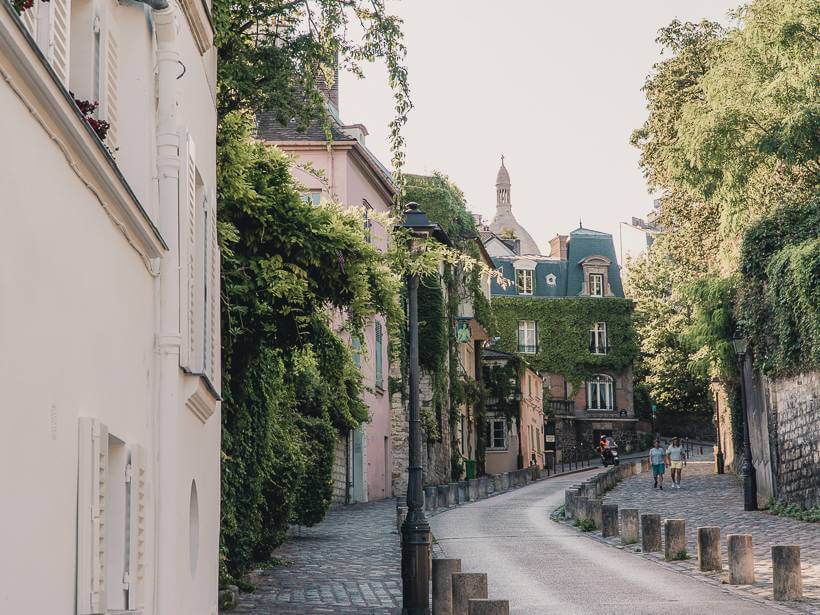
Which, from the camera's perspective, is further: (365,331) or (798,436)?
(365,331)

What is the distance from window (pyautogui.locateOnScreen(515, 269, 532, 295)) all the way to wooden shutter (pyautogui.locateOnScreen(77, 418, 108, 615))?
244 feet

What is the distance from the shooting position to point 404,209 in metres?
15.7

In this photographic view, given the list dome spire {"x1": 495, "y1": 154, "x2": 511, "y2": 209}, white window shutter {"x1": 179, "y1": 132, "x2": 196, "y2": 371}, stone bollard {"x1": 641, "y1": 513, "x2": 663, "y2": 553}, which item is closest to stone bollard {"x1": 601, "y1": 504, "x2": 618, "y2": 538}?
stone bollard {"x1": 641, "y1": 513, "x2": 663, "y2": 553}

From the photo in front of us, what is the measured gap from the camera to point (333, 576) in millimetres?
17156

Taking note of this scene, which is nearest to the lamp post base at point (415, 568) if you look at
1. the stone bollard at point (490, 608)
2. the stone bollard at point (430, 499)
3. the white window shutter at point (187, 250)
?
the stone bollard at point (490, 608)

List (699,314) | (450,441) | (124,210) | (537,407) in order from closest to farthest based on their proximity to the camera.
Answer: (124,210), (699,314), (450,441), (537,407)

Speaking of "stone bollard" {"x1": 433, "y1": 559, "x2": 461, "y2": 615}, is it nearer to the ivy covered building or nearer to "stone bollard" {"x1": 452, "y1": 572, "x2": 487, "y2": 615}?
"stone bollard" {"x1": 452, "y1": 572, "x2": 487, "y2": 615}

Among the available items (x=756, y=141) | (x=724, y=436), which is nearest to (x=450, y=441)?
(x=724, y=436)

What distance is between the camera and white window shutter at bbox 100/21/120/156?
6621 mm

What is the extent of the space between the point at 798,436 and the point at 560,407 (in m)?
49.5

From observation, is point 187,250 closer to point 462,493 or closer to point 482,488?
point 462,493

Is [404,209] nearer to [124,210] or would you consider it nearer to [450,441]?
[124,210]

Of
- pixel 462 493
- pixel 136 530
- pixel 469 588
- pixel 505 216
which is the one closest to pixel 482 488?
pixel 462 493

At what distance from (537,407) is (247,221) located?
57.4 metres
